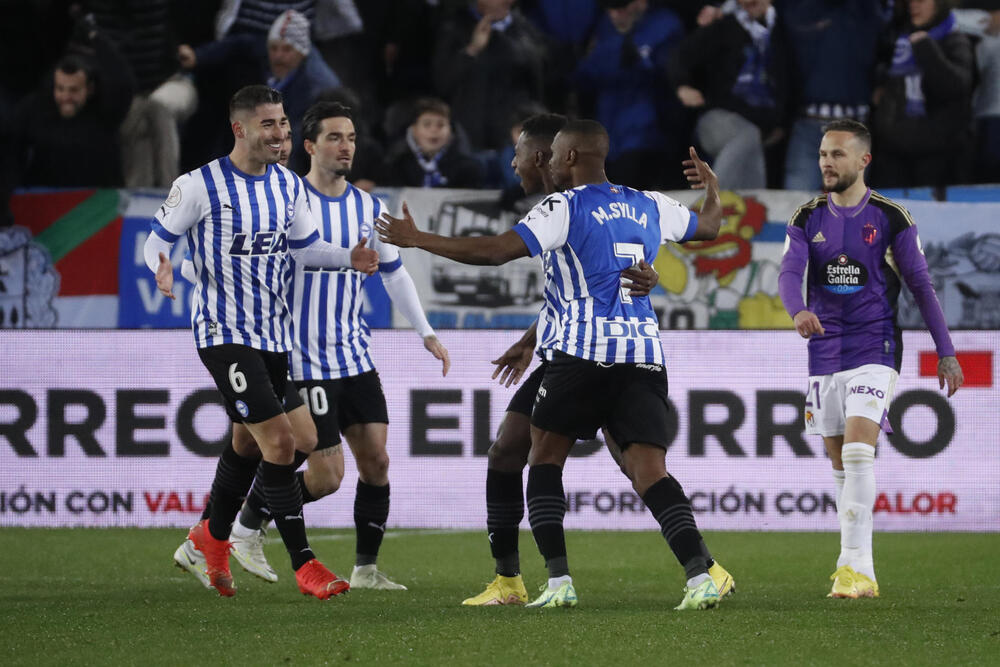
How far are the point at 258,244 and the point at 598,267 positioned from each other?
1.53 m

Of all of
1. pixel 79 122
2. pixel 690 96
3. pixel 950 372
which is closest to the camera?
pixel 950 372

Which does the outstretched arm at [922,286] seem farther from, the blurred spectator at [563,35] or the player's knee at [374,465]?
the blurred spectator at [563,35]

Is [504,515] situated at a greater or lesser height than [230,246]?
lesser

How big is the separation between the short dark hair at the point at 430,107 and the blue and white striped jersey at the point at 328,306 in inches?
180

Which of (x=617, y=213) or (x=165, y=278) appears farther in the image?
(x=165, y=278)

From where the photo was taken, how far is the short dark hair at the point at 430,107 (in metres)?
11.7

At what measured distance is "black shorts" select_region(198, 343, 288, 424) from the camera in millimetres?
6352

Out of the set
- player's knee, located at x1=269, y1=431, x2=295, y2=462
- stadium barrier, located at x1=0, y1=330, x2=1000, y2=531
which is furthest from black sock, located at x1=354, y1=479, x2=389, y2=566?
stadium barrier, located at x1=0, y1=330, x2=1000, y2=531

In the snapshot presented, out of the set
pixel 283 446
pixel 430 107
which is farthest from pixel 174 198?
pixel 430 107

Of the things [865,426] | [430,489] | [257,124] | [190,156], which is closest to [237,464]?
[257,124]

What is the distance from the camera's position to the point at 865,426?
6512 mm

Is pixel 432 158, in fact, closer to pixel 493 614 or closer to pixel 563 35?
pixel 563 35

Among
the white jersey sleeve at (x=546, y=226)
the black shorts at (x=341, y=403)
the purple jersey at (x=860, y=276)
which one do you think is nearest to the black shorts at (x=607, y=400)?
the white jersey sleeve at (x=546, y=226)

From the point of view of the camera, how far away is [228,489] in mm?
6770
